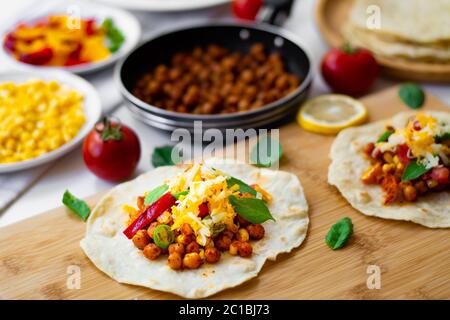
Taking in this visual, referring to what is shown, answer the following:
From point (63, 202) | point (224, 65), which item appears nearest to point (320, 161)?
point (224, 65)

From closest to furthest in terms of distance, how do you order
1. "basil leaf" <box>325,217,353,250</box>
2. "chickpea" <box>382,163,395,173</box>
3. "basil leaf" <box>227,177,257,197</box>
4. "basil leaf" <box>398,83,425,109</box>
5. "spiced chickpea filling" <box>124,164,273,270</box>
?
"spiced chickpea filling" <box>124,164,273,270</box> → "basil leaf" <box>325,217,353,250</box> → "basil leaf" <box>227,177,257,197</box> → "chickpea" <box>382,163,395,173</box> → "basil leaf" <box>398,83,425,109</box>

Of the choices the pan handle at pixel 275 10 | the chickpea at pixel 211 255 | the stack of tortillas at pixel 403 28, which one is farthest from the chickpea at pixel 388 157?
the pan handle at pixel 275 10

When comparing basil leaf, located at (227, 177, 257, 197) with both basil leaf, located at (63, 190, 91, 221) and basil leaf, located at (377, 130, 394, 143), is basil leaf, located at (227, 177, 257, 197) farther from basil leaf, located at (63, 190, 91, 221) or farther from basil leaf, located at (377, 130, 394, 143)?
basil leaf, located at (377, 130, 394, 143)

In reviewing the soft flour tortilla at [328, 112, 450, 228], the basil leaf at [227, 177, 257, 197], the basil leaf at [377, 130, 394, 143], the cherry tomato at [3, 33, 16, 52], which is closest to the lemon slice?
the soft flour tortilla at [328, 112, 450, 228]

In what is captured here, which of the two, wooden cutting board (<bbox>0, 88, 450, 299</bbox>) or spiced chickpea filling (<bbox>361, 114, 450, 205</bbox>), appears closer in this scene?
wooden cutting board (<bbox>0, 88, 450, 299</bbox>)

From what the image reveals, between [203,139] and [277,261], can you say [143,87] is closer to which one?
[203,139]

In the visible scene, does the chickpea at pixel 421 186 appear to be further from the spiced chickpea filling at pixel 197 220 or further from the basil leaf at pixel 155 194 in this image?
the basil leaf at pixel 155 194

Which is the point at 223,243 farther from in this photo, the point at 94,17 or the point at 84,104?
the point at 94,17
